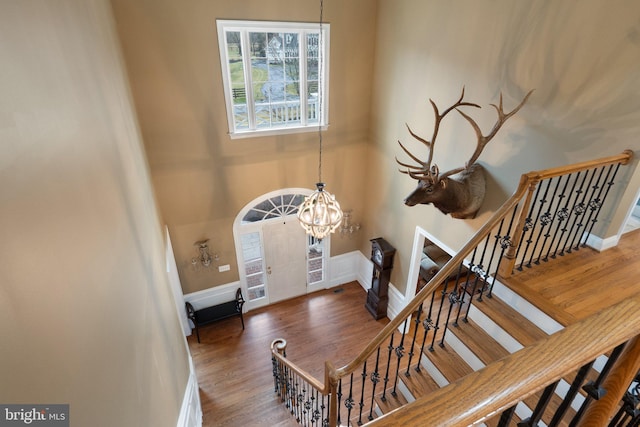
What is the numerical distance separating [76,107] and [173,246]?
13.4 feet

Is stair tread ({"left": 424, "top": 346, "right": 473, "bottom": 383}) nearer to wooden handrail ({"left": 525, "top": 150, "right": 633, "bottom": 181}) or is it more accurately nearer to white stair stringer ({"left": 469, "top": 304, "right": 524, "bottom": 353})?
white stair stringer ({"left": 469, "top": 304, "right": 524, "bottom": 353})

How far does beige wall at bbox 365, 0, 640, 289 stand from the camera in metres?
2.78

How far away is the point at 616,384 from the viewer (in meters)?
0.91

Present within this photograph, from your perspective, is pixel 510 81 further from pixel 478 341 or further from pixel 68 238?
pixel 68 238

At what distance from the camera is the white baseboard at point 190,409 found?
11.7 feet

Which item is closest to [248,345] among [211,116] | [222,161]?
[222,161]

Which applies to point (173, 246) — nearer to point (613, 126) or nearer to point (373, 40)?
point (373, 40)

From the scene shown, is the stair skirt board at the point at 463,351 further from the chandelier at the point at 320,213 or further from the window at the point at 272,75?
the window at the point at 272,75

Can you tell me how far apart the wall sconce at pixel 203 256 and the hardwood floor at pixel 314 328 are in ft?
4.25

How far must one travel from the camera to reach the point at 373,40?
18.3 feet

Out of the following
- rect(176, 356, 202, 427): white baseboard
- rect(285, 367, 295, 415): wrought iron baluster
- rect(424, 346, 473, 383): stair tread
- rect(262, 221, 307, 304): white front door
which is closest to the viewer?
rect(424, 346, 473, 383): stair tread

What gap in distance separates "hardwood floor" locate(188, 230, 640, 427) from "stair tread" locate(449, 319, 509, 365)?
0.45 metres

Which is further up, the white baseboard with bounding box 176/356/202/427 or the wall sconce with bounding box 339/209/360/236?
the wall sconce with bounding box 339/209/360/236

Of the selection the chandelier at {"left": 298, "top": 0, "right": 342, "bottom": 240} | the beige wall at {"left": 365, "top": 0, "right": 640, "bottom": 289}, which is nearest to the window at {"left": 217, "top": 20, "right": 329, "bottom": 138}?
the beige wall at {"left": 365, "top": 0, "right": 640, "bottom": 289}
